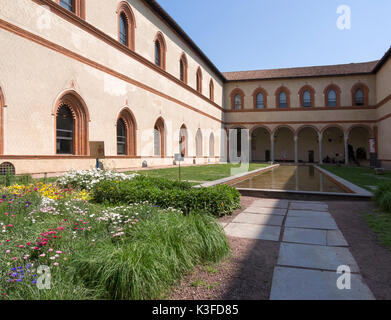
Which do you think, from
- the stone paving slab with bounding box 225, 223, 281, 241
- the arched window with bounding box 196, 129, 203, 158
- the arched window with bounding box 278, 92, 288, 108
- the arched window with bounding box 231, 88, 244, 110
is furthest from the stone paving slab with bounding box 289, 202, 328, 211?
the arched window with bounding box 231, 88, 244, 110

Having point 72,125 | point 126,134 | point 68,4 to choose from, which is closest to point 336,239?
point 72,125

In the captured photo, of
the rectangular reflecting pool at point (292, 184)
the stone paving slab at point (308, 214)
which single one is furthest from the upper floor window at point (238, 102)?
the stone paving slab at point (308, 214)

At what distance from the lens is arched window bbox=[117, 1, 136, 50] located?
15.4m

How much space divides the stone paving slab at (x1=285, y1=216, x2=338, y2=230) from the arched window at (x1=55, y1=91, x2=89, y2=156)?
34.1 feet

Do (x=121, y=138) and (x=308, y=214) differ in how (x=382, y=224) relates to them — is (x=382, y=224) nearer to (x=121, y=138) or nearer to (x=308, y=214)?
(x=308, y=214)

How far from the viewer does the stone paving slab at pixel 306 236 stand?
3.90 meters

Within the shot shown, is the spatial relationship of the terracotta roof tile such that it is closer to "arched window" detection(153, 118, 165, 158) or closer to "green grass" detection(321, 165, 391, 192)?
"arched window" detection(153, 118, 165, 158)

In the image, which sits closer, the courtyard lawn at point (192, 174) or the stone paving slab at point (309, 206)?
the stone paving slab at point (309, 206)

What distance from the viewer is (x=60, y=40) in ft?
37.2

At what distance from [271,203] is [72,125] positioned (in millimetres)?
9913

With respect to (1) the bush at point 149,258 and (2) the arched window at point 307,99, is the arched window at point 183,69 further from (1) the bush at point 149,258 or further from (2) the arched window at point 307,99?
(1) the bush at point 149,258

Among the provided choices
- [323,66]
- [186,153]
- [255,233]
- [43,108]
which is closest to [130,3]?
[43,108]

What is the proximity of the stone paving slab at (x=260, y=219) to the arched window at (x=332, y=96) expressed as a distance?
3079 cm
